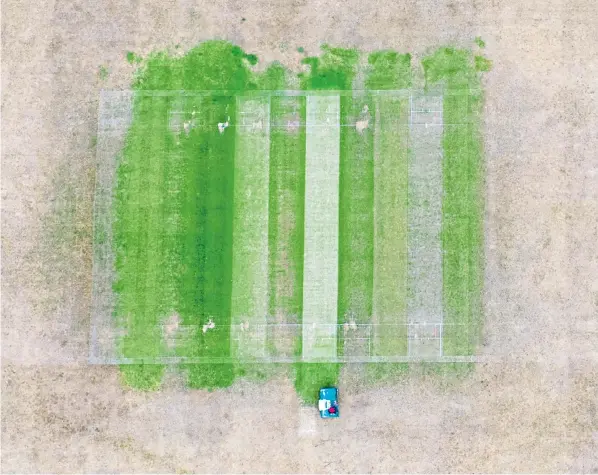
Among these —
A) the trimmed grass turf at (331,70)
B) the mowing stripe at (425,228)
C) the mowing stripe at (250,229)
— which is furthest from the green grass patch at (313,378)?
the trimmed grass turf at (331,70)

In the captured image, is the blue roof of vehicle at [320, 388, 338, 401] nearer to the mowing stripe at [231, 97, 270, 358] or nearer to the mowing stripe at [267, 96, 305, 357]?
the mowing stripe at [267, 96, 305, 357]

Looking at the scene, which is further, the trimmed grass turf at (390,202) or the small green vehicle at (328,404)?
the trimmed grass turf at (390,202)

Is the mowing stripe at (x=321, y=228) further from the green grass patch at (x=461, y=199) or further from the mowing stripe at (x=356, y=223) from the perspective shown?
the green grass patch at (x=461, y=199)

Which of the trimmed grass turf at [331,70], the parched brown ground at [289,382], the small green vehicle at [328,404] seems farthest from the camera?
the trimmed grass turf at [331,70]

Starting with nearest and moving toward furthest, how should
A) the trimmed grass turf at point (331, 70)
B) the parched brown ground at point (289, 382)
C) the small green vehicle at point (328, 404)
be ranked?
the small green vehicle at point (328, 404) → the parched brown ground at point (289, 382) → the trimmed grass turf at point (331, 70)

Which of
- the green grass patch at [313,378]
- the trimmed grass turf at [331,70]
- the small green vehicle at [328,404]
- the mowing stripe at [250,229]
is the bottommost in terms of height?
the small green vehicle at [328,404]

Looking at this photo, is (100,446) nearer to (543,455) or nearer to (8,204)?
(8,204)
